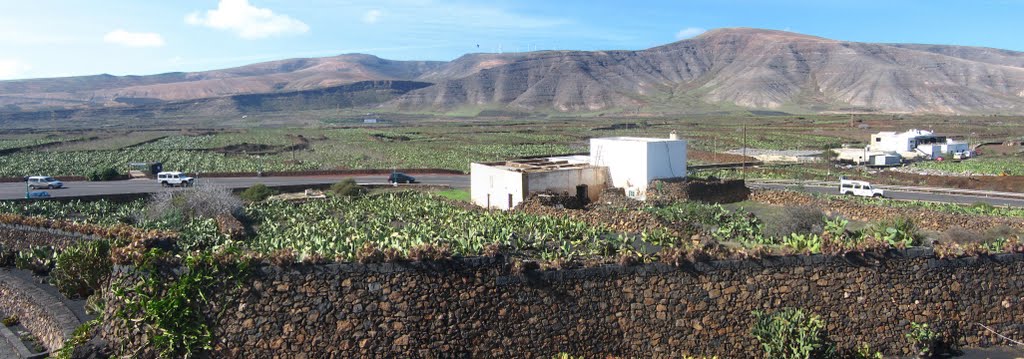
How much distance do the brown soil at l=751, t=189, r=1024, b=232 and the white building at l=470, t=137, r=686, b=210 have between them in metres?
4.70

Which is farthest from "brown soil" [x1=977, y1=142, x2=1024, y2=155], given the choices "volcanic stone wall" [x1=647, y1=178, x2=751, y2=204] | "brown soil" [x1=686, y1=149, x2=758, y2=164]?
"volcanic stone wall" [x1=647, y1=178, x2=751, y2=204]

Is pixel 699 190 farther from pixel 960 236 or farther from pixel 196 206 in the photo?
pixel 196 206

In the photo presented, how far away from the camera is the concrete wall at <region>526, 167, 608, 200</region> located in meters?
30.0

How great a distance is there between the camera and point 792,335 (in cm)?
1031

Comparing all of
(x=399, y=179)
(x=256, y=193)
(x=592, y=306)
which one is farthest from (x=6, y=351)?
(x=399, y=179)

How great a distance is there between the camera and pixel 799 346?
10227 millimetres

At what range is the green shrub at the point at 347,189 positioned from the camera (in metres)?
38.1

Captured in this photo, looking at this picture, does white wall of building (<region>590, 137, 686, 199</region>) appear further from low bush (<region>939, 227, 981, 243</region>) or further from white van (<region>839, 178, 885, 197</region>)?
low bush (<region>939, 227, 981, 243</region>)

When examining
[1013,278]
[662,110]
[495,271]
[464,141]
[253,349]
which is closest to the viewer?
[253,349]

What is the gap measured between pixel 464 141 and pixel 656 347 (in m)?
84.4

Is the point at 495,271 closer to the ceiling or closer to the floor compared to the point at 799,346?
closer to the ceiling

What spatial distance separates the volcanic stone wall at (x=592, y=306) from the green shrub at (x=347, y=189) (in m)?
28.3

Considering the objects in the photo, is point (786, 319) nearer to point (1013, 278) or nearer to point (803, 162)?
point (1013, 278)

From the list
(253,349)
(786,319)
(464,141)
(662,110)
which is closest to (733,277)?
(786,319)
